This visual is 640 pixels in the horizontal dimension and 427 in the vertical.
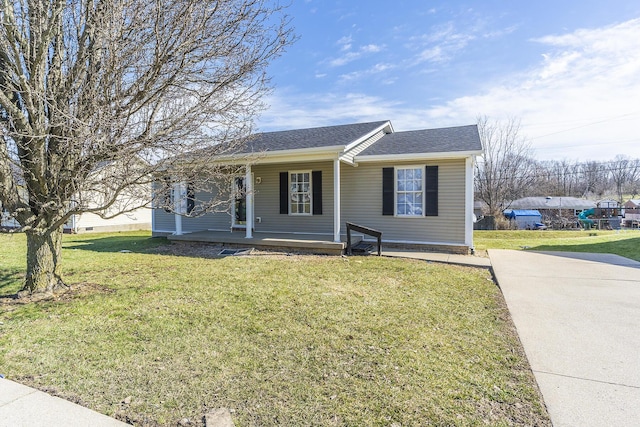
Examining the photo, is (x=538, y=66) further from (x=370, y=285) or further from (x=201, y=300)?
(x=201, y=300)

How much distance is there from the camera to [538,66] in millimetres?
13555

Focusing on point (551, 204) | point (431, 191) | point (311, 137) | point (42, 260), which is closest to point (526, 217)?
point (551, 204)

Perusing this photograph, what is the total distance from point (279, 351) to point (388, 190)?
24.8ft

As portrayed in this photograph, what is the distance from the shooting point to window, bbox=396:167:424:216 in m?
9.98

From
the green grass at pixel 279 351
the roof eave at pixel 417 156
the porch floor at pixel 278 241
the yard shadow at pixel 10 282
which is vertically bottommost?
the green grass at pixel 279 351

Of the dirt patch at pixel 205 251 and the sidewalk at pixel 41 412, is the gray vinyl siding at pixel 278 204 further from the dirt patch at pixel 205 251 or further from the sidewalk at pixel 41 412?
the sidewalk at pixel 41 412

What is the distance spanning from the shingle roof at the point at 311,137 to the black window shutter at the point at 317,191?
108 cm

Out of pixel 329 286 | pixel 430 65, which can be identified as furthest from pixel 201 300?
pixel 430 65

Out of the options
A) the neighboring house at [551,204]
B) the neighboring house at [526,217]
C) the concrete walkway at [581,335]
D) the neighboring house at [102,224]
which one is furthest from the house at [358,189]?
the neighboring house at [551,204]

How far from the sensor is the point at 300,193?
11359 millimetres

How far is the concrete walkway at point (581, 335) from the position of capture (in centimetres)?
251

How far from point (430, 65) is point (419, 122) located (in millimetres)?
8278

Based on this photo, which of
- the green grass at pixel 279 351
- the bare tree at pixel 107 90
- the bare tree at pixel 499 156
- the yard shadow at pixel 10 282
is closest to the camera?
the green grass at pixel 279 351

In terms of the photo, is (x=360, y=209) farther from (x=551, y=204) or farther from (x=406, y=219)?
(x=551, y=204)
